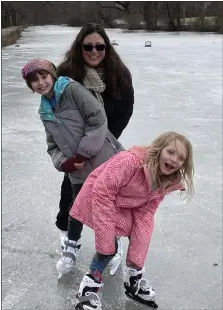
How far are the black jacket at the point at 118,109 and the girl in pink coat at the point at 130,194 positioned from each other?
1.30ft

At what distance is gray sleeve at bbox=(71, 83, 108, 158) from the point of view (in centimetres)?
188

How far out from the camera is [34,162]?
3.78 metres

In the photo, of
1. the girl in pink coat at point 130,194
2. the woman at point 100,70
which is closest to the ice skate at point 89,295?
the girl in pink coat at point 130,194

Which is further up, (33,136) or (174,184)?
(174,184)

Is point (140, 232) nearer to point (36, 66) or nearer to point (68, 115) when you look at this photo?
point (68, 115)

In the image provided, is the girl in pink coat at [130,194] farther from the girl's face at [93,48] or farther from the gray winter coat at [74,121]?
the girl's face at [93,48]

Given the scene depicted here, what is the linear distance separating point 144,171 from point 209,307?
77cm

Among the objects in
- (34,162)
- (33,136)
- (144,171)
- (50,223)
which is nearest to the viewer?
(144,171)

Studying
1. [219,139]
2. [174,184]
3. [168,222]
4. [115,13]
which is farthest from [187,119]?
[115,13]

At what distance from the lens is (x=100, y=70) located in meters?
2.05

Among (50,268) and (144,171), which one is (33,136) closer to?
(50,268)

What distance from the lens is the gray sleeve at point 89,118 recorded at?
6.15 ft

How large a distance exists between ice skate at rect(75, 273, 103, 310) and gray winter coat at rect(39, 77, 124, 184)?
51cm

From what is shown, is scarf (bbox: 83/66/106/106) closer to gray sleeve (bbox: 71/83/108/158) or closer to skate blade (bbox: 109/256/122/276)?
gray sleeve (bbox: 71/83/108/158)
